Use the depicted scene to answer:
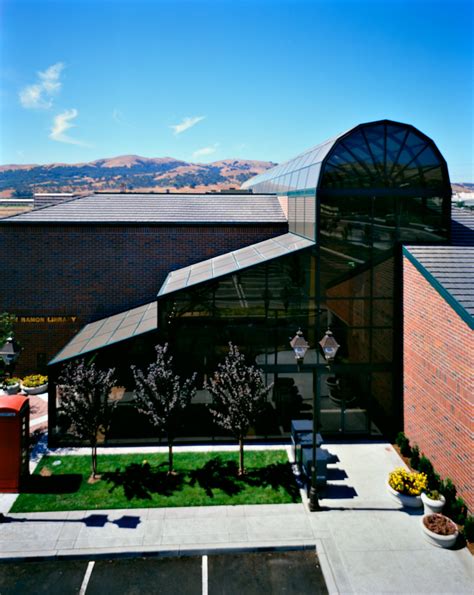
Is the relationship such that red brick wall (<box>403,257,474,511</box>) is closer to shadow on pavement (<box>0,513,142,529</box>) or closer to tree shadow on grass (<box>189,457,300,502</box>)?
tree shadow on grass (<box>189,457,300,502</box>)

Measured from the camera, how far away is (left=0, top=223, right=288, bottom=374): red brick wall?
68.9 ft

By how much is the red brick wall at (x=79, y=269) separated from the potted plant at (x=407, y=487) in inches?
488

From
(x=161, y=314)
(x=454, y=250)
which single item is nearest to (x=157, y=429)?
(x=161, y=314)

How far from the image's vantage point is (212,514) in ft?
40.9

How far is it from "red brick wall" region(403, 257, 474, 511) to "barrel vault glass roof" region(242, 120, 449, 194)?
282 centimetres

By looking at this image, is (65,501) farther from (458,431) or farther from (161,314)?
(458,431)

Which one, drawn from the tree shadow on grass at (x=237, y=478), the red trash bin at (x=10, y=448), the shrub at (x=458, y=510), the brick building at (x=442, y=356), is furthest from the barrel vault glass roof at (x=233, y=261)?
the shrub at (x=458, y=510)

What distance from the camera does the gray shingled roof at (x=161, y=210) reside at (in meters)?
21.4

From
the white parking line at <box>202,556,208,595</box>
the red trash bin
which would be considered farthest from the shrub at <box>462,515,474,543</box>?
the red trash bin

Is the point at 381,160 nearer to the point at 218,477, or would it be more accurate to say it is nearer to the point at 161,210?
the point at 161,210

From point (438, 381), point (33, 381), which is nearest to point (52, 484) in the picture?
point (33, 381)

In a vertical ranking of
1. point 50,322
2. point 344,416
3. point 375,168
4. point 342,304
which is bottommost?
point 344,416

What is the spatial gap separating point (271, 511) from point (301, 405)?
4.86 meters

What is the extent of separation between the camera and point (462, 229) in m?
18.1
